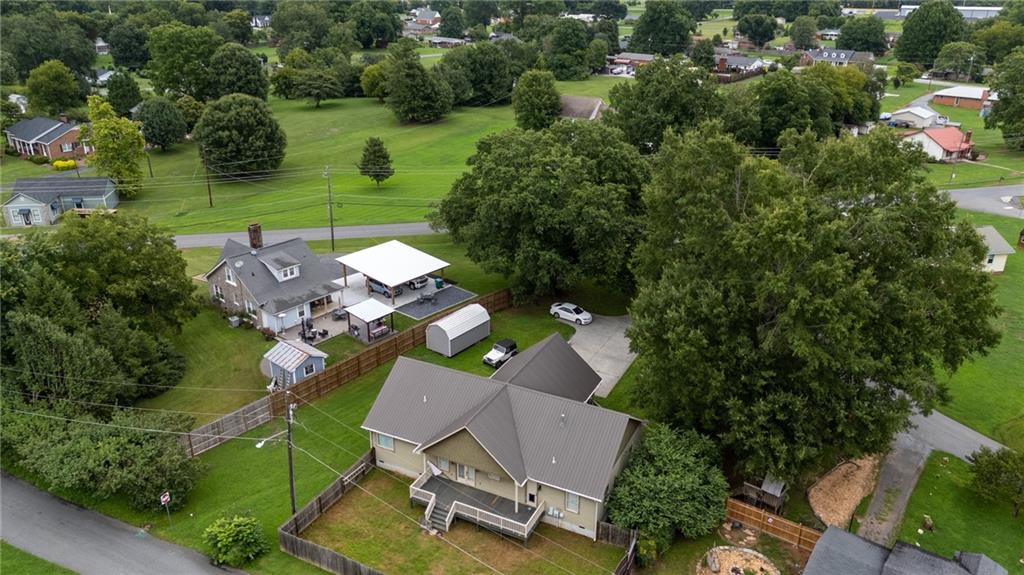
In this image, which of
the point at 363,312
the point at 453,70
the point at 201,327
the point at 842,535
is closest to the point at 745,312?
the point at 842,535

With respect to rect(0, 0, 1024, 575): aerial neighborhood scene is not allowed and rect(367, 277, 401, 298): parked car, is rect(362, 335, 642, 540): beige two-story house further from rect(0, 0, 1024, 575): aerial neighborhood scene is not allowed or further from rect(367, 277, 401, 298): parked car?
rect(367, 277, 401, 298): parked car

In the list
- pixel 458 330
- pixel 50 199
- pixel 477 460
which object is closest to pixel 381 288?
pixel 458 330

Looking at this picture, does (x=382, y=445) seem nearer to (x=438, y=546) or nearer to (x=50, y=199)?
(x=438, y=546)

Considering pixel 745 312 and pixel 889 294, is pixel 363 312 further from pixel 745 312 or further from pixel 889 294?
pixel 889 294

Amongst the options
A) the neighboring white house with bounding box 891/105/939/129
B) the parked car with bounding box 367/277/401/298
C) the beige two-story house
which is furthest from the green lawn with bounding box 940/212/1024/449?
the neighboring white house with bounding box 891/105/939/129

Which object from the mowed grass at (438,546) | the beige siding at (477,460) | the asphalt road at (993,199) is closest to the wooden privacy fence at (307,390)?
the mowed grass at (438,546)

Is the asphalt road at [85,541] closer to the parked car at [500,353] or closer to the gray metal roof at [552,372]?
the gray metal roof at [552,372]
